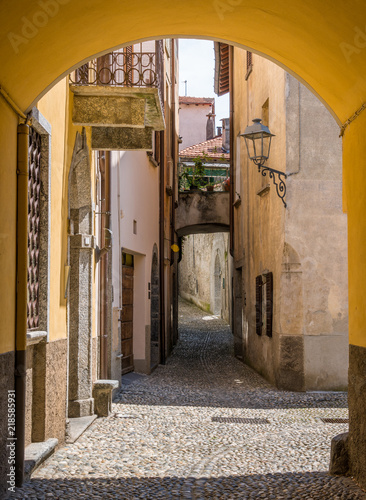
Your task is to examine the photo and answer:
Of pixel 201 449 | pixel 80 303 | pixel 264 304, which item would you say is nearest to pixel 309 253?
pixel 264 304

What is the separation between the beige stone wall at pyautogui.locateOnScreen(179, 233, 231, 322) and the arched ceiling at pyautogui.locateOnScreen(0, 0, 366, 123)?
22.8m

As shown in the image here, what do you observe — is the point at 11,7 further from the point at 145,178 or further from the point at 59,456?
the point at 145,178

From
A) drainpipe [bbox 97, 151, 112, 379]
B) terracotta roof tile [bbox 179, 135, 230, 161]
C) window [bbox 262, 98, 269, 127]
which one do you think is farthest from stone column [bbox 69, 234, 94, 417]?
terracotta roof tile [bbox 179, 135, 230, 161]

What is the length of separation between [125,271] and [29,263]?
23.4ft

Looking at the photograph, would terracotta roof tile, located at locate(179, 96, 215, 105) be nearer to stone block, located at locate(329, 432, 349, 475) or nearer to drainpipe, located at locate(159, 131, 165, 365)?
drainpipe, located at locate(159, 131, 165, 365)

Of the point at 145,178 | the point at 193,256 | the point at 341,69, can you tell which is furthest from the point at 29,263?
the point at 193,256

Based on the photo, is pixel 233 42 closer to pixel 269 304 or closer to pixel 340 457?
pixel 340 457

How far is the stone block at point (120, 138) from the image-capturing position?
29.1ft

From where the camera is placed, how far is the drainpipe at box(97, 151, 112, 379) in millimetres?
9453

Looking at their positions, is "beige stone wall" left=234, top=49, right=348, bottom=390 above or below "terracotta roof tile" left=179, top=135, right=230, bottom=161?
below

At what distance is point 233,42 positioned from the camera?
5.82m

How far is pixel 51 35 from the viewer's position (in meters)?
4.71

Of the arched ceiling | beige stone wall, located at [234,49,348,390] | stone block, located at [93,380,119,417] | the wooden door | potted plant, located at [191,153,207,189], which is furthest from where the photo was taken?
potted plant, located at [191,153,207,189]

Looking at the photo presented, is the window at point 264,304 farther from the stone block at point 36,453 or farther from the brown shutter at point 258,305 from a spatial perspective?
the stone block at point 36,453
